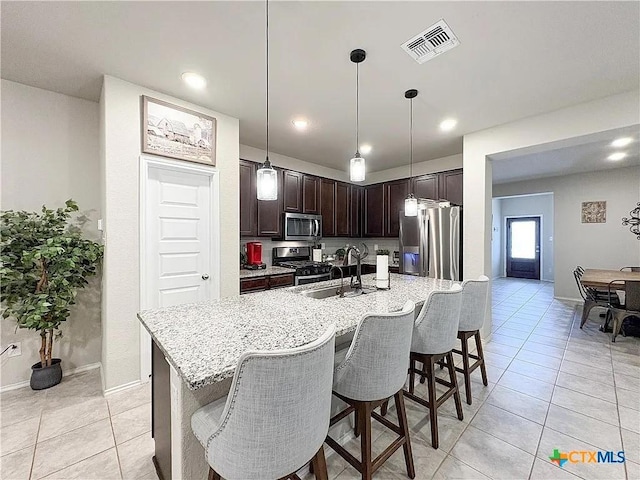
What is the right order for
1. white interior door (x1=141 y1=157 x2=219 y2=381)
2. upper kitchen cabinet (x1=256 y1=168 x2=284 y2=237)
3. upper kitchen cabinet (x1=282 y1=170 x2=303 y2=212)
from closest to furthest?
white interior door (x1=141 y1=157 x2=219 y2=381), upper kitchen cabinet (x1=256 y1=168 x2=284 y2=237), upper kitchen cabinet (x1=282 y1=170 x2=303 y2=212)

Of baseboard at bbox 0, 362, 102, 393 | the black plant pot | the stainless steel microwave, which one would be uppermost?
→ the stainless steel microwave

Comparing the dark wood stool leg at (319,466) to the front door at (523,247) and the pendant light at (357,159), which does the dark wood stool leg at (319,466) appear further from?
the front door at (523,247)

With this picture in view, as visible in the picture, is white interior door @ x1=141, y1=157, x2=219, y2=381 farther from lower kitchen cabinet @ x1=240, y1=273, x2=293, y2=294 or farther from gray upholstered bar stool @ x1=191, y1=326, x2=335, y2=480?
gray upholstered bar stool @ x1=191, y1=326, x2=335, y2=480

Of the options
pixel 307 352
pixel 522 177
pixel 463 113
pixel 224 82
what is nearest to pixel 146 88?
pixel 224 82

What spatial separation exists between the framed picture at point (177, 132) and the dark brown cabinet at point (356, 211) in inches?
119

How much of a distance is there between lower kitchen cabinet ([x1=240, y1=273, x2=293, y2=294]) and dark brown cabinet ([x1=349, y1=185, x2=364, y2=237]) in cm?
198

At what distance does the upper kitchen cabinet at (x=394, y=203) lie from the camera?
4898 mm

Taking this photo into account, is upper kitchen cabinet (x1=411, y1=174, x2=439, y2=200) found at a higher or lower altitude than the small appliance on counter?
higher

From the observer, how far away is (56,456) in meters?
1.72

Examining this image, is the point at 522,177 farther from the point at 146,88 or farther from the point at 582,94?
the point at 146,88

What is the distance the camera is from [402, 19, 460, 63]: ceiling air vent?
182 cm

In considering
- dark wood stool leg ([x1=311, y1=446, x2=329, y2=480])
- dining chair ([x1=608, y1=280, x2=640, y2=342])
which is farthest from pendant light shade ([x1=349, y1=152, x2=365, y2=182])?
dining chair ([x1=608, y1=280, x2=640, y2=342])

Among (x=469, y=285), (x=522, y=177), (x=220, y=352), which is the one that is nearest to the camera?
(x=220, y=352)

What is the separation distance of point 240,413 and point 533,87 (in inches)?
132
